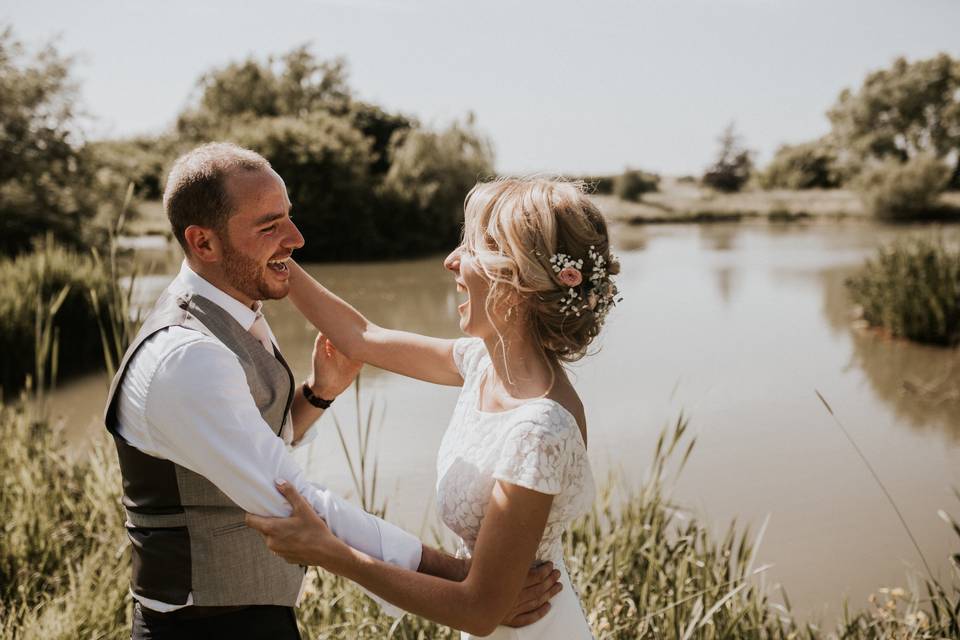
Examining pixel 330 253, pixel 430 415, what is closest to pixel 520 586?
pixel 430 415

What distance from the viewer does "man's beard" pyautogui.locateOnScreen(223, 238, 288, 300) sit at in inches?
64.3

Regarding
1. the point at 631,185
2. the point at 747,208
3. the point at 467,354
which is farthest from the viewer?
the point at 631,185

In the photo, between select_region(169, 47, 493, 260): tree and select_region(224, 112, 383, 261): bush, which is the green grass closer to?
select_region(169, 47, 493, 260): tree

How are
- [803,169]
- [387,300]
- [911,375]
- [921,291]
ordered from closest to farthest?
[911,375] < [921,291] < [387,300] < [803,169]

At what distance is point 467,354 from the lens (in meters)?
2.06

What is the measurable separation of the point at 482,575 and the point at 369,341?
865 mm

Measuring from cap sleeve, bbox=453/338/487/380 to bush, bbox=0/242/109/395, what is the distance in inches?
232

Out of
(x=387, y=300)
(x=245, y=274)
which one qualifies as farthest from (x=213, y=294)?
(x=387, y=300)

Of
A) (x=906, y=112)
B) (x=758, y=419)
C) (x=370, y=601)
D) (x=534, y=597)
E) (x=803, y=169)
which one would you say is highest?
(x=906, y=112)

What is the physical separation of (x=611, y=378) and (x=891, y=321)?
4.81 m

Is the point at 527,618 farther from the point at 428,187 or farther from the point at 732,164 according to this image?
the point at 732,164

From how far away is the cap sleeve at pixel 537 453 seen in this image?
146cm

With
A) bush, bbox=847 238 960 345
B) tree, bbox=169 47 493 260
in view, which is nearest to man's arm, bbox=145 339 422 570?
bush, bbox=847 238 960 345

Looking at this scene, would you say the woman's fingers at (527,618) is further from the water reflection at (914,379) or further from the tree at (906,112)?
the tree at (906,112)
